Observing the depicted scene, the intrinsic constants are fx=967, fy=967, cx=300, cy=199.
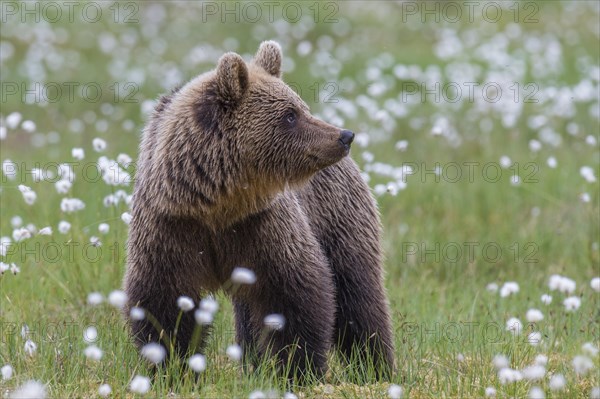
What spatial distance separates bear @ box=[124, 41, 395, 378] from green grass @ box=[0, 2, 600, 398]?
9.8 inches

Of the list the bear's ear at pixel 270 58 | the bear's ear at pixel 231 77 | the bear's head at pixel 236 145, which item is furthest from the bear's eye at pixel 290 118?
the bear's ear at pixel 270 58

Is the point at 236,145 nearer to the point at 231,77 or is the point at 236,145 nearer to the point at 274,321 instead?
the point at 231,77

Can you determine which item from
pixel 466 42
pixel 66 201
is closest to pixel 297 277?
pixel 66 201

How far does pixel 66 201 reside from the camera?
230 inches

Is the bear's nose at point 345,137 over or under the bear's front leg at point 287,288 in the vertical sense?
over

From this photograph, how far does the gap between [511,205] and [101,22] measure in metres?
8.40

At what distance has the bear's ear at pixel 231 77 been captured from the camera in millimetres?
4363

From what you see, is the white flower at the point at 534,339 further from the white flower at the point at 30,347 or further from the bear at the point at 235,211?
the white flower at the point at 30,347

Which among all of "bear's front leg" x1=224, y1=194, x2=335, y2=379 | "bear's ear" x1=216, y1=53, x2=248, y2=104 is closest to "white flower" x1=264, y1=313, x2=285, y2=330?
"bear's front leg" x1=224, y1=194, x2=335, y2=379

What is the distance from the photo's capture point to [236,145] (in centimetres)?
439

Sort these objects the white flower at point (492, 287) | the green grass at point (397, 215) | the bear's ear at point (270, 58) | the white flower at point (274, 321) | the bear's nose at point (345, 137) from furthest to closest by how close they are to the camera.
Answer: the white flower at point (492, 287), the bear's ear at point (270, 58), the green grass at point (397, 215), the white flower at point (274, 321), the bear's nose at point (345, 137)

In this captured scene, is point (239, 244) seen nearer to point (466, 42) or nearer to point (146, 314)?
point (146, 314)

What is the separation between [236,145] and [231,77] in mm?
308

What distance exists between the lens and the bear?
438 centimetres
